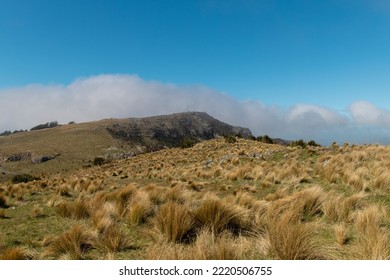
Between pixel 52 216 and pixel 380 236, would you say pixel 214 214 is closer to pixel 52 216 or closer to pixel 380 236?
pixel 380 236

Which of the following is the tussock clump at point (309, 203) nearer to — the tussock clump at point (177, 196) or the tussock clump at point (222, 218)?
the tussock clump at point (222, 218)

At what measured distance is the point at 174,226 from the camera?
5617mm

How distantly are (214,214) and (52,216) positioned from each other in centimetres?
522

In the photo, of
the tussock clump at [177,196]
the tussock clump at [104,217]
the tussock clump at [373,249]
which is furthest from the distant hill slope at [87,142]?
the tussock clump at [373,249]

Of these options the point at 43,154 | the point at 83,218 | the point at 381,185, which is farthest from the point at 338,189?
the point at 43,154

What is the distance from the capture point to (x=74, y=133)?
92062 mm

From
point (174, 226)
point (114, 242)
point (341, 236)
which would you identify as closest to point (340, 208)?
point (341, 236)

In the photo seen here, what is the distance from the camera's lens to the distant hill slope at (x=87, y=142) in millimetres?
62594

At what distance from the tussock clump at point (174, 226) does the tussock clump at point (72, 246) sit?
3.70 feet

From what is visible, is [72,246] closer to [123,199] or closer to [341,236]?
[123,199]

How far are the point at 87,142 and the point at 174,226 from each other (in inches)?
3165

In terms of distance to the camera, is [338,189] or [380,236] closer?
[380,236]

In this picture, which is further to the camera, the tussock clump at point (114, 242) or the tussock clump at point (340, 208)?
the tussock clump at point (340, 208)

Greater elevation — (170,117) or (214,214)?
(170,117)
